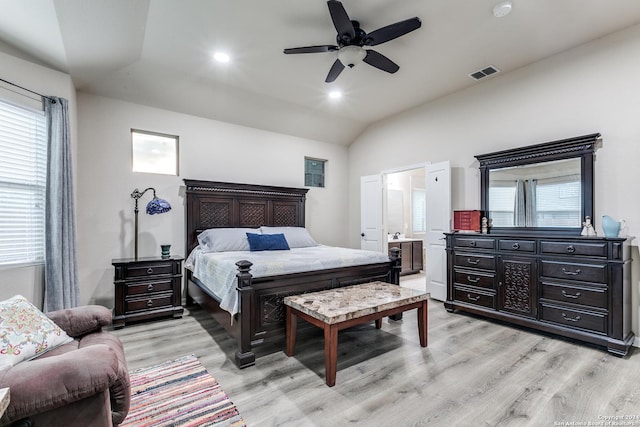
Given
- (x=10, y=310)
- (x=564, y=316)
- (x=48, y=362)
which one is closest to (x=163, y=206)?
(x=10, y=310)

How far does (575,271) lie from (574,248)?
0.77ft

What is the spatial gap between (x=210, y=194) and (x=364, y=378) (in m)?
3.52

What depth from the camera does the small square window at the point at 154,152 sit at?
4367mm

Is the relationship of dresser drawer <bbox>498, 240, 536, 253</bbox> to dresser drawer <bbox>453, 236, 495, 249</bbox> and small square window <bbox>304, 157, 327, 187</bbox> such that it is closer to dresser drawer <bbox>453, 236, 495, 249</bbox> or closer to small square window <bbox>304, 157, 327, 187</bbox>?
dresser drawer <bbox>453, 236, 495, 249</bbox>

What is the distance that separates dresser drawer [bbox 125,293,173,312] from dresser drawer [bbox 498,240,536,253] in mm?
4193

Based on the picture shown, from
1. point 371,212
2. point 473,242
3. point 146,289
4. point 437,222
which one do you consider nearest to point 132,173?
point 146,289

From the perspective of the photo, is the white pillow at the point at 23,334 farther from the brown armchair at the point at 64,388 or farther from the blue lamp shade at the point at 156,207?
the blue lamp shade at the point at 156,207

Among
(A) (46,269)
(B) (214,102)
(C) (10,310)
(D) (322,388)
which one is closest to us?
(C) (10,310)

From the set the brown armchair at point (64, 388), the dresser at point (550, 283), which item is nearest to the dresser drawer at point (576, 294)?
the dresser at point (550, 283)

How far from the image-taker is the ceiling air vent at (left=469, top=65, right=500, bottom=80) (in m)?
3.92

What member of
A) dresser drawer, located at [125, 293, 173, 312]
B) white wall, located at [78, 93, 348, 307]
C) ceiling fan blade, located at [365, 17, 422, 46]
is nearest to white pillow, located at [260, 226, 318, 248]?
white wall, located at [78, 93, 348, 307]

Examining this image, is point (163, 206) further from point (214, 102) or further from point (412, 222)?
point (412, 222)

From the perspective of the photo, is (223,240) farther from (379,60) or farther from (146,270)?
(379,60)

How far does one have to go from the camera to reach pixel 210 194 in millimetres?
4727
